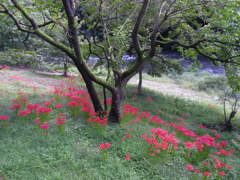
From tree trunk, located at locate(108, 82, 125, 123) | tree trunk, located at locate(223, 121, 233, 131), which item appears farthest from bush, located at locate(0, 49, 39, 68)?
tree trunk, located at locate(223, 121, 233, 131)

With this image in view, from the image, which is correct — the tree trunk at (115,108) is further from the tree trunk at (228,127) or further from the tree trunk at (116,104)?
the tree trunk at (228,127)

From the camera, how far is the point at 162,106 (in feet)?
31.4

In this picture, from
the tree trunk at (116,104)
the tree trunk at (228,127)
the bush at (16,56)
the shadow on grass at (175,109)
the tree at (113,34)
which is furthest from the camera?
the shadow on grass at (175,109)

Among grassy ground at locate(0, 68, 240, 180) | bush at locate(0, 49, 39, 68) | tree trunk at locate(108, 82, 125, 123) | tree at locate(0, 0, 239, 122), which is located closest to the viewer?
grassy ground at locate(0, 68, 240, 180)

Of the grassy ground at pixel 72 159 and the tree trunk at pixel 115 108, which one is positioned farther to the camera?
the tree trunk at pixel 115 108

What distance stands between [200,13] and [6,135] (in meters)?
5.31

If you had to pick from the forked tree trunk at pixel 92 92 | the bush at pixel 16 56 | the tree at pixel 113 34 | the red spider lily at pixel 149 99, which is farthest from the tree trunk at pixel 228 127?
the bush at pixel 16 56

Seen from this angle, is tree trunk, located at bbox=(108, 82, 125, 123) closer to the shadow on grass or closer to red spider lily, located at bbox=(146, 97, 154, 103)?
the shadow on grass

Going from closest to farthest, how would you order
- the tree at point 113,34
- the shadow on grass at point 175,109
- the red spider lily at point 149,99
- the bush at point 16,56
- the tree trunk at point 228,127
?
the tree at point 113,34, the bush at point 16,56, the tree trunk at point 228,127, the shadow on grass at point 175,109, the red spider lily at point 149,99

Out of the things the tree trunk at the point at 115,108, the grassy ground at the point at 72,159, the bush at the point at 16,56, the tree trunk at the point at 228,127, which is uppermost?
the bush at the point at 16,56

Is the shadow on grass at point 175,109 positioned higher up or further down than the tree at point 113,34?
further down

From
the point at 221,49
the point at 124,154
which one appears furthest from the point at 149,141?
the point at 221,49

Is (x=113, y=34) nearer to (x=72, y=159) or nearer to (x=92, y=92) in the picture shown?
(x=92, y=92)

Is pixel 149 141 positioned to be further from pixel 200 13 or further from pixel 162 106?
pixel 162 106
